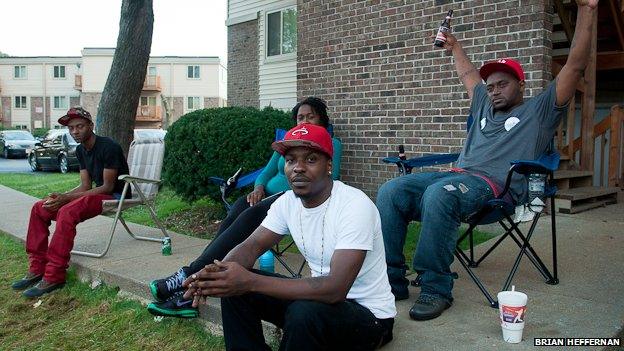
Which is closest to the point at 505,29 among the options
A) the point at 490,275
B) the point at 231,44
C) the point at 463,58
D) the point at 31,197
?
the point at 463,58

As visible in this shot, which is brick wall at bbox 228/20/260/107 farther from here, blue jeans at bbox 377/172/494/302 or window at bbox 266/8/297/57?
blue jeans at bbox 377/172/494/302

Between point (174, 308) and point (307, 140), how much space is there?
1434 mm

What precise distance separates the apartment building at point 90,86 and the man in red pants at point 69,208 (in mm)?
38186

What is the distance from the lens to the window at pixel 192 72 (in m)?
46.2

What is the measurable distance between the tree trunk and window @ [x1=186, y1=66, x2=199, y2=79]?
38391 millimetres

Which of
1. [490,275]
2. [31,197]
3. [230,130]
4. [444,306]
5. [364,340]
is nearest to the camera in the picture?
[364,340]

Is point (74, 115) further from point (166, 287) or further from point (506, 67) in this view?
point (506, 67)

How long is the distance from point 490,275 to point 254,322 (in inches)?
75.8

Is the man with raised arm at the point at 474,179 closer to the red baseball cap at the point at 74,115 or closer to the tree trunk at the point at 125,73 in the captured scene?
the red baseball cap at the point at 74,115

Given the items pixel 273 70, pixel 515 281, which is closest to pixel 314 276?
pixel 515 281

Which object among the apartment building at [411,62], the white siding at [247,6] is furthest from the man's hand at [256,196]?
the white siding at [247,6]

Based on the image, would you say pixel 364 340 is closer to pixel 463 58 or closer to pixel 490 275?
pixel 490 275

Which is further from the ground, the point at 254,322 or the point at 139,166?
the point at 139,166

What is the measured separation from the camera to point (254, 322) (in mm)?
2371
